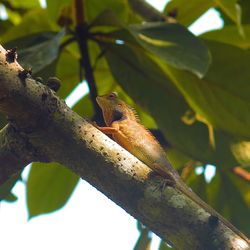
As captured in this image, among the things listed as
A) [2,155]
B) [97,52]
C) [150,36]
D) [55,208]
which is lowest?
[2,155]

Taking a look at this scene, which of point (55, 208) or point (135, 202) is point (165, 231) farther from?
point (55, 208)

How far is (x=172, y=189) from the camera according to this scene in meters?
2.34

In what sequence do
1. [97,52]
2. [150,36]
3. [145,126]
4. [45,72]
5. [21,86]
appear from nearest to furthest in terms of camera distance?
1. [21,86]
2. [150,36]
3. [45,72]
4. [97,52]
5. [145,126]

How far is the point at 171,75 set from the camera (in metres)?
3.79

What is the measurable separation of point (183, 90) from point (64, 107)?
156cm

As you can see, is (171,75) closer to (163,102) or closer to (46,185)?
(163,102)

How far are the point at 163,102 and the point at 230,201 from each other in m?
0.77

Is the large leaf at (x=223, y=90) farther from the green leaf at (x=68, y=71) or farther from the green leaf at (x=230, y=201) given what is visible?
the green leaf at (x=68, y=71)

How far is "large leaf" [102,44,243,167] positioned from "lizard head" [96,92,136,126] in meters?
0.23

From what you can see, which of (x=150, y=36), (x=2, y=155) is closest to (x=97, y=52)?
(x=150, y=36)

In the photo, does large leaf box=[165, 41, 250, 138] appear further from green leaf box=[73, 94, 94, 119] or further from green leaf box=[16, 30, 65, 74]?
green leaf box=[73, 94, 94, 119]

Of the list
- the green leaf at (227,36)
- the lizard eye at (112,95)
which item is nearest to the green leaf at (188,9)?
the green leaf at (227,36)

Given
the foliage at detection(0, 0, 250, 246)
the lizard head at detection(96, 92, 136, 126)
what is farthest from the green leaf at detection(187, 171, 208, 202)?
the lizard head at detection(96, 92, 136, 126)

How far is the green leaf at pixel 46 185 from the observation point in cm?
430
